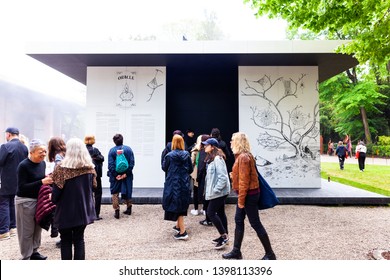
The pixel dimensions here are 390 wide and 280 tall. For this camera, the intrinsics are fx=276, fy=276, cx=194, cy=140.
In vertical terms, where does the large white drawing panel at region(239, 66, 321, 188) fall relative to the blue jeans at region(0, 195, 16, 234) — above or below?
above

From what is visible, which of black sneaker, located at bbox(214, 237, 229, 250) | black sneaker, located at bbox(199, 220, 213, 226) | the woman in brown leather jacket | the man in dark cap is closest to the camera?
the woman in brown leather jacket

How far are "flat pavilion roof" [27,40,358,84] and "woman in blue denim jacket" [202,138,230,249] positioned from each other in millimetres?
4504

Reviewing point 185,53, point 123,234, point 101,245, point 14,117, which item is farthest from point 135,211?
point 14,117

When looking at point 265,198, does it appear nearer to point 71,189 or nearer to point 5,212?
point 71,189

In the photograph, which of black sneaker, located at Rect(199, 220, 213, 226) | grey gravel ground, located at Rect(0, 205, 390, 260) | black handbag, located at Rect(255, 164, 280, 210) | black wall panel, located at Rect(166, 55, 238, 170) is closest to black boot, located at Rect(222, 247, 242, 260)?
grey gravel ground, located at Rect(0, 205, 390, 260)

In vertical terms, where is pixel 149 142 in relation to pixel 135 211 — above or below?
above

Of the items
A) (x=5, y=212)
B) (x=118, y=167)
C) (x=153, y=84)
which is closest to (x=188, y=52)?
(x=153, y=84)

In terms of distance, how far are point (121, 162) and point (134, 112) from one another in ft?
11.6

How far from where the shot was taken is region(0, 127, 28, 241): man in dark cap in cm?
474

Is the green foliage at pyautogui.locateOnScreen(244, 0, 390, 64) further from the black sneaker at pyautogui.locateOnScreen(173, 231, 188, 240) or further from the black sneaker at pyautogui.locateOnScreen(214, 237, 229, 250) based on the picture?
the black sneaker at pyautogui.locateOnScreen(173, 231, 188, 240)

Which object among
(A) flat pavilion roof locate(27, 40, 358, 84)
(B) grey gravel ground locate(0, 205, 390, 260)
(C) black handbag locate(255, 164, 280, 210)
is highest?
(A) flat pavilion roof locate(27, 40, 358, 84)

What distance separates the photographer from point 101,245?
15.1 feet
